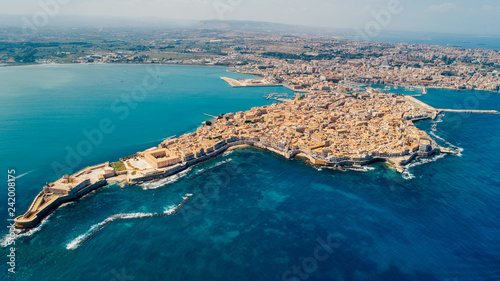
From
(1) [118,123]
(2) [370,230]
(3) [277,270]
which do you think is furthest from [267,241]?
(1) [118,123]

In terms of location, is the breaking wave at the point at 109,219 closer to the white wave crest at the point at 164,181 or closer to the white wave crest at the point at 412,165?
the white wave crest at the point at 164,181

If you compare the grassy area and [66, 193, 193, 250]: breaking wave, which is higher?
the grassy area

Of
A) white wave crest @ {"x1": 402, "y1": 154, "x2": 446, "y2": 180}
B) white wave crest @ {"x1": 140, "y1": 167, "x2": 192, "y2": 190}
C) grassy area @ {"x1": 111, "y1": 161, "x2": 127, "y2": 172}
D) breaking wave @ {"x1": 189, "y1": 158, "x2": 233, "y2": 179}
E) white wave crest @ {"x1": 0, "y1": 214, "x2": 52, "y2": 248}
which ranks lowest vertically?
white wave crest @ {"x1": 0, "y1": 214, "x2": 52, "y2": 248}

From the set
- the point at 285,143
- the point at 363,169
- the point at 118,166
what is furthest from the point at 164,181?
the point at 363,169

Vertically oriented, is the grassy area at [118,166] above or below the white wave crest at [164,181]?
above

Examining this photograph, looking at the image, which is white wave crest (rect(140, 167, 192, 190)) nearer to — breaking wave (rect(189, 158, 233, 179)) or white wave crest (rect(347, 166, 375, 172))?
breaking wave (rect(189, 158, 233, 179))

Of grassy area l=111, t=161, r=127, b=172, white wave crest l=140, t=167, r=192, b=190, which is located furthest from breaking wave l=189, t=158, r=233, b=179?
grassy area l=111, t=161, r=127, b=172

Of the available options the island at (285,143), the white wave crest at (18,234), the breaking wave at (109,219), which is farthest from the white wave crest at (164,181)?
the white wave crest at (18,234)
